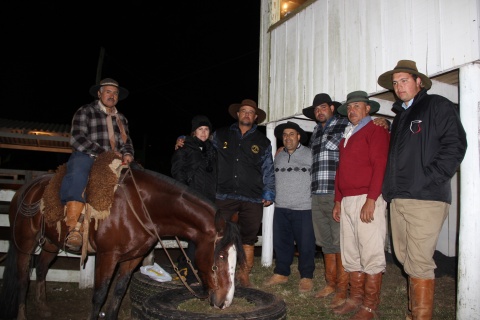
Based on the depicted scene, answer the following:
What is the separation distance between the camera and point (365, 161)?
367cm

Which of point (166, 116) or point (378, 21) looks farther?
point (166, 116)

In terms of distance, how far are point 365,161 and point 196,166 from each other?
6.99 feet

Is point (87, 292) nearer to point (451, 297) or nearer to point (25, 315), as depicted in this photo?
point (25, 315)

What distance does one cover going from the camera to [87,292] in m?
5.32

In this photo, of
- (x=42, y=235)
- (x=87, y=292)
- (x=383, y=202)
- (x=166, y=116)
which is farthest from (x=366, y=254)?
(x=166, y=116)

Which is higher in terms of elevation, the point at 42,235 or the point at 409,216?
the point at 409,216

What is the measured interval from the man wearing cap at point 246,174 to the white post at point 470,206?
7.89ft

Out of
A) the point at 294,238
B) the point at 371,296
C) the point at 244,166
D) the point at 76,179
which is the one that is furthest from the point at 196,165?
the point at 371,296

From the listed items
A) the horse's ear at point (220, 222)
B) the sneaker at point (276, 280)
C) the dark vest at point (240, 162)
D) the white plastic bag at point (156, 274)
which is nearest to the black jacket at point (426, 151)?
the horse's ear at point (220, 222)

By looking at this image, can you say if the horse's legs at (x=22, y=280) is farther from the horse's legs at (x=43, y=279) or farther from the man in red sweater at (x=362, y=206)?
the man in red sweater at (x=362, y=206)

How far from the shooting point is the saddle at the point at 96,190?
11.7 feet

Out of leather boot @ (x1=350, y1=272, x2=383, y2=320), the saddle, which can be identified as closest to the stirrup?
the saddle

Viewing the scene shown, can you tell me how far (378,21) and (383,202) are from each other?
99.8 inches

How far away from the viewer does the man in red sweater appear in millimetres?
3486
